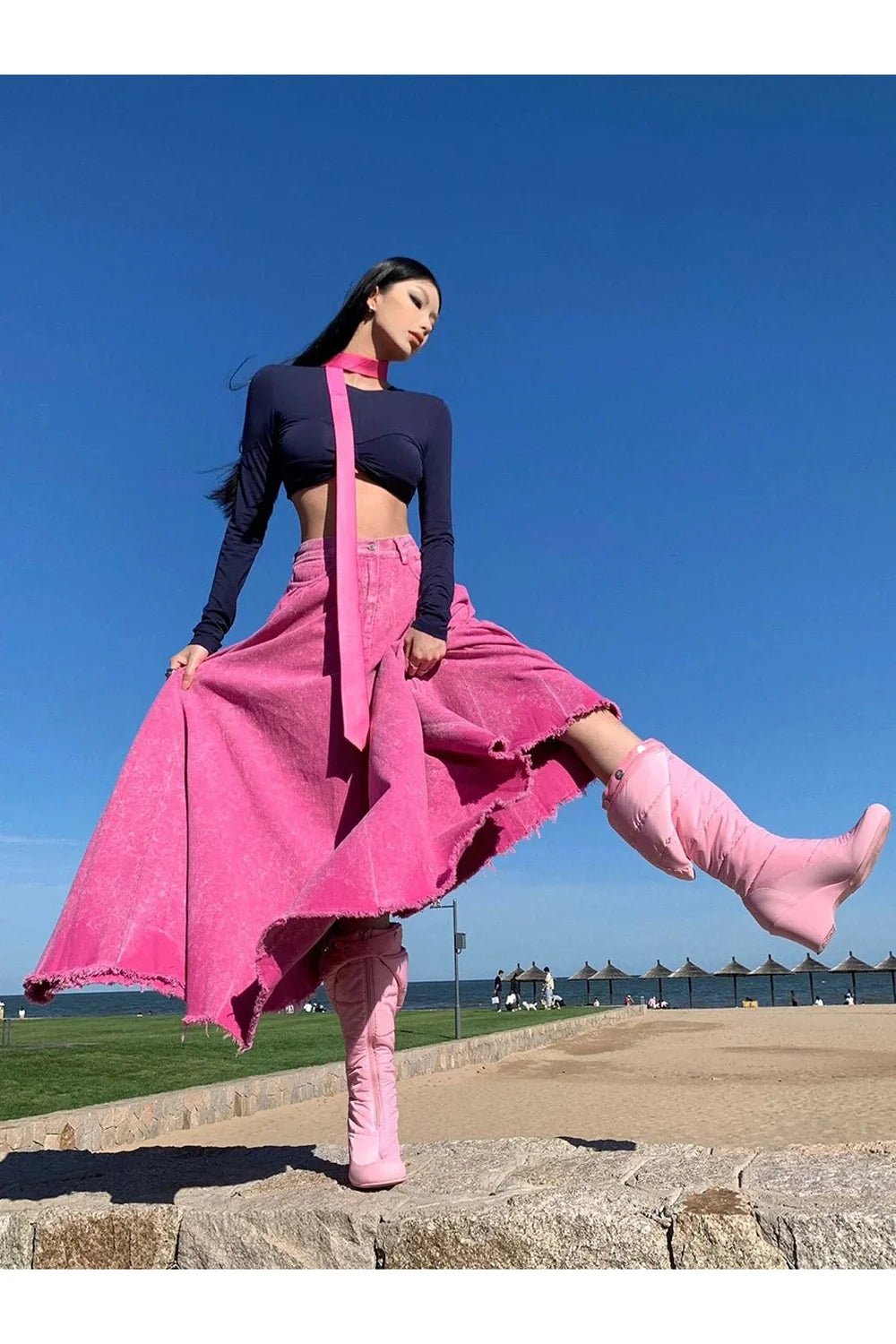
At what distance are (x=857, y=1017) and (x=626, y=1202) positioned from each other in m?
31.3

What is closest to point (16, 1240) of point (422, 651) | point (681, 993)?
point (422, 651)

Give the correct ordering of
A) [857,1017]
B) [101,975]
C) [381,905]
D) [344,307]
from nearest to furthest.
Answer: [381,905], [101,975], [344,307], [857,1017]

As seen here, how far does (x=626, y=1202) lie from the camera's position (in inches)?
117

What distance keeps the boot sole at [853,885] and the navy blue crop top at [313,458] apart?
1436mm

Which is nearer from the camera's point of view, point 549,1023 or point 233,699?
point 233,699

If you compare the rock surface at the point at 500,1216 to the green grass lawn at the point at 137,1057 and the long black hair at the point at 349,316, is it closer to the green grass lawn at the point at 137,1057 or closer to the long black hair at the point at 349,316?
the long black hair at the point at 349,316

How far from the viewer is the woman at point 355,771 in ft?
9.38

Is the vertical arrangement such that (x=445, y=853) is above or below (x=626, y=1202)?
above

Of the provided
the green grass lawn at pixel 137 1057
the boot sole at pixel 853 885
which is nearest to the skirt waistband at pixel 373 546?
the boot sole at pixel 853 885

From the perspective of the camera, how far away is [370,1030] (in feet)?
10.7

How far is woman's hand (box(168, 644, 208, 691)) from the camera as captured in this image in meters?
3.41

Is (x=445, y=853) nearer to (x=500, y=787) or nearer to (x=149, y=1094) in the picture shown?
(x=500, y=787)

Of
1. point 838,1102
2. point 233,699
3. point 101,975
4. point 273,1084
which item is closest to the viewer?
point 101,975

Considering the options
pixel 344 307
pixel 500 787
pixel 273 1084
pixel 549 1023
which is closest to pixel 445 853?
pixel 500 787
